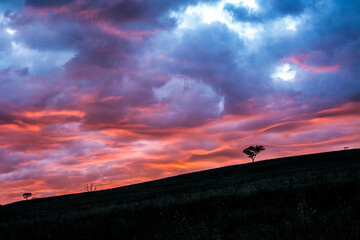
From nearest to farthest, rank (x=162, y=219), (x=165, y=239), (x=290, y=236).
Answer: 1. (x=290, y=236)
2. (x=165, y=239)
3. (x=162, y=219)

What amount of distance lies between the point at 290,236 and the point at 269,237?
0.55 metres

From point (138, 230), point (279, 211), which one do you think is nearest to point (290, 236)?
point (279, 211)

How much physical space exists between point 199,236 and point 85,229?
23.6 ft

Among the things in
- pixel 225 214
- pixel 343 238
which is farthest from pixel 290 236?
pixel 225 214

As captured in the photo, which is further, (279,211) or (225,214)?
(225,214)

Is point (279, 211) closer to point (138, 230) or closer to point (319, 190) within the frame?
point (319, 190)

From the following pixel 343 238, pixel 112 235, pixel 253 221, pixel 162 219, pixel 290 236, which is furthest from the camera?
pixel 162 219

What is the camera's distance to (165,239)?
→ 9.53m

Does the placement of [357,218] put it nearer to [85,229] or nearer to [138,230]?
[138,230]

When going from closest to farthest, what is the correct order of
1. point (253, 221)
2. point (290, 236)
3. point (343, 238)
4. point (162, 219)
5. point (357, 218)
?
point (343, 238)
point (290, 236)
point (357, 218)
point (253, 221)
point (162, 219)

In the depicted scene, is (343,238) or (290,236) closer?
(343,238)

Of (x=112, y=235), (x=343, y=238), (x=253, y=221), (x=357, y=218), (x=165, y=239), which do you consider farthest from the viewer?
(x=112, y=235)

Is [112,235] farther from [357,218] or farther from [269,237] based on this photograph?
[357,218]

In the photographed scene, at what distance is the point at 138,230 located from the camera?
12.5 m
